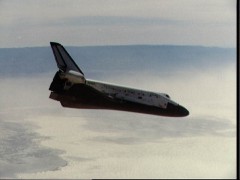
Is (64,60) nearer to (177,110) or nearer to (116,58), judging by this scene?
(116,58)

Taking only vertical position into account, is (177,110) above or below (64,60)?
below

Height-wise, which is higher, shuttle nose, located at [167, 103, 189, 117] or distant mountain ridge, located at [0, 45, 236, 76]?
distant mountain ridge, located at [0, 45, 236, 76]

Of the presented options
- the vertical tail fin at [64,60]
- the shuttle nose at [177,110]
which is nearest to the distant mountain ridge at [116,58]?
the vertical tail fin at [64,60]

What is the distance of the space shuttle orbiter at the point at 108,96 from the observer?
2463mm

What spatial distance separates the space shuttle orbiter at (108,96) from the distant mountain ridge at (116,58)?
0.19 feet

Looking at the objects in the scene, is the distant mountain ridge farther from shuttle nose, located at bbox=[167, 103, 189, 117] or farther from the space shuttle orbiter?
shuttle nose, located at bbox=[167, 103, 189, 117]

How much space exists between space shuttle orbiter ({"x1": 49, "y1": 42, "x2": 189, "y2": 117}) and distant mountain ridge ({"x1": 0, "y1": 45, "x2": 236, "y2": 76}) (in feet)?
0.19

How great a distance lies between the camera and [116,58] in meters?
2.48

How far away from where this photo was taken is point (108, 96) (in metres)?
2.47

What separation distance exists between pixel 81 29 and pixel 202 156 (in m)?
0.92

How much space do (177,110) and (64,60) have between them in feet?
2.14

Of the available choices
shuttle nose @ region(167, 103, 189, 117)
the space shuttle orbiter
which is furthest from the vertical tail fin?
shuttle nose @ region(167, 103, 189, 117)

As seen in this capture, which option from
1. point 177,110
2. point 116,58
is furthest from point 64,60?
point 177,110

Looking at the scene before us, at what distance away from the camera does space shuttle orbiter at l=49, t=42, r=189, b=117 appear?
2.46m
